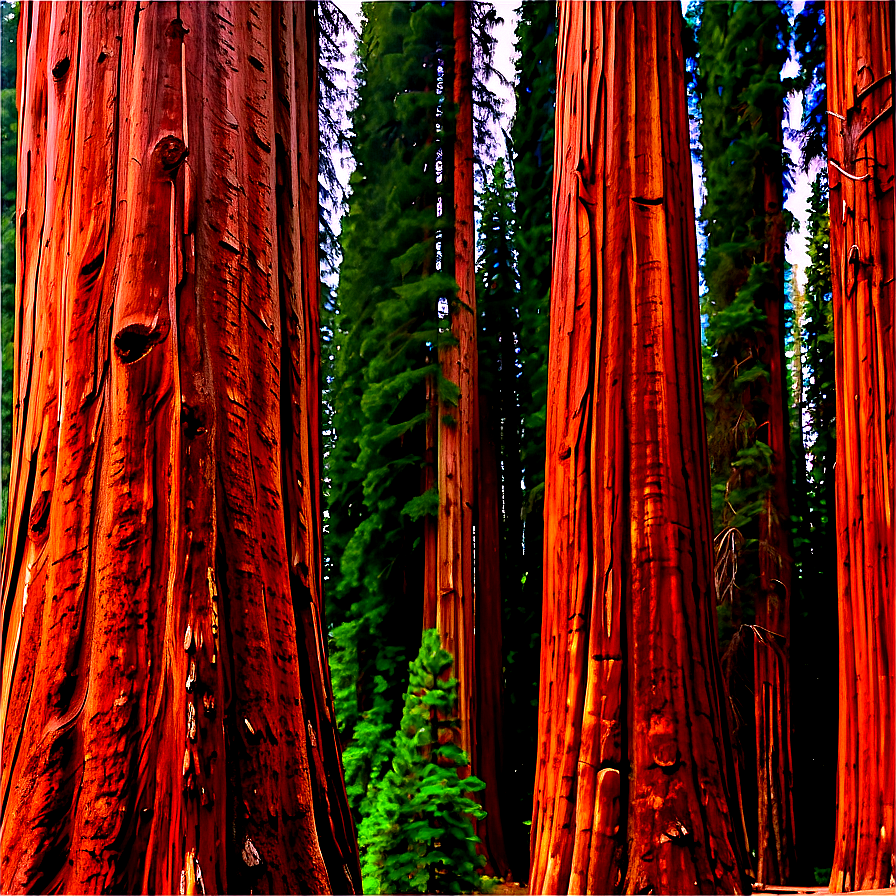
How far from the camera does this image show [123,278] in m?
1.48

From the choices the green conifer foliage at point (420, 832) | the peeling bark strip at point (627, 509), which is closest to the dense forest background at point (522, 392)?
the green conifer foliage at point (420, 832)

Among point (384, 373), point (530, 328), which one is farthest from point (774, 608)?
point (384, 373)

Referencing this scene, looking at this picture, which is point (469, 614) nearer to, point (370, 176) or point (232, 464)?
point (370, 176)

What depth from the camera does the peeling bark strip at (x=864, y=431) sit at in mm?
4508

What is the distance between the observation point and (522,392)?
13445 mm

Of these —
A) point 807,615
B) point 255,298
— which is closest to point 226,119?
point 255,298

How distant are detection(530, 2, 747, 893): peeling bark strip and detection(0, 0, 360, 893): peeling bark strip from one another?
1.31 metres

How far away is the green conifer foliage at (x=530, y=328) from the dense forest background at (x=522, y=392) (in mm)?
45

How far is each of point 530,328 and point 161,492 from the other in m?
11.0

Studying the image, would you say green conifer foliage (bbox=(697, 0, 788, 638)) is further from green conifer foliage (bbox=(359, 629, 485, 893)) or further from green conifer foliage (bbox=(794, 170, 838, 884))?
green conifer foliage (bbox=(359, 629, 485, 893))

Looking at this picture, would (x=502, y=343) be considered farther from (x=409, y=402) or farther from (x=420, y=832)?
(x=420, y=832)

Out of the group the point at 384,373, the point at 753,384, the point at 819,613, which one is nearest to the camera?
the point at 384,373

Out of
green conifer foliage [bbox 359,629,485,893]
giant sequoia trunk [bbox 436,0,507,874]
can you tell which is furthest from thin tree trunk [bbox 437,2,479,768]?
green conifer foliage [bbox 359,629,485,893]

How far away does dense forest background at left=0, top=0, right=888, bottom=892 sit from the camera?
409 inches
